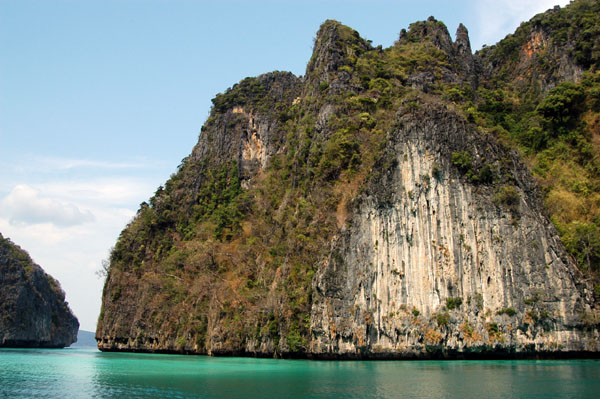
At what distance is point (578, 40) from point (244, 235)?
34.6m

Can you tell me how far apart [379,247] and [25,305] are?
213 feet

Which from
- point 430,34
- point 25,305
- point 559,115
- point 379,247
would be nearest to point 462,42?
point 430,34

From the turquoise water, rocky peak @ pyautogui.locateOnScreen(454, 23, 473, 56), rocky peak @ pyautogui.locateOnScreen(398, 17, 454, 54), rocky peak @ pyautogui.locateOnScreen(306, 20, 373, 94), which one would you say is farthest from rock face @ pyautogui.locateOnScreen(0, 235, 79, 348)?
rocky peak @ pyautogui.locateOnScreen(454, 23, 473, 56)

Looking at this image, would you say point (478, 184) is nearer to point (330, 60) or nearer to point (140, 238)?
point (330, 60)

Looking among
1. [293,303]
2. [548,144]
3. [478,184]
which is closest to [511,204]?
[478,184]

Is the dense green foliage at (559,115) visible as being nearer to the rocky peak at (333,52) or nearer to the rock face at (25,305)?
the rocky peak at (333,52)

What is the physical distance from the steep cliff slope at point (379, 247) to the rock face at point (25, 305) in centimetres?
2789

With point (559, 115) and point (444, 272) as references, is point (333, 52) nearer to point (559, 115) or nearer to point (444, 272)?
point (559, 115)

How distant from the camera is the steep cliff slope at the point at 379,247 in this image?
1105 inches

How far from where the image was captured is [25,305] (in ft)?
244

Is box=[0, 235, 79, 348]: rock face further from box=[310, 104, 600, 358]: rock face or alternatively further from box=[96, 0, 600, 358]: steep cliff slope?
box=[310, 104, 600, 358]: rock face

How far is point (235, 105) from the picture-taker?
207 ft

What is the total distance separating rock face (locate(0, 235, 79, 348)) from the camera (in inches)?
2800

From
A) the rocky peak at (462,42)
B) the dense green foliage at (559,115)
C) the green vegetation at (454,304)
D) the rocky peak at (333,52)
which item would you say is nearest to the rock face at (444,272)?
the green vegetation at (454,304)
